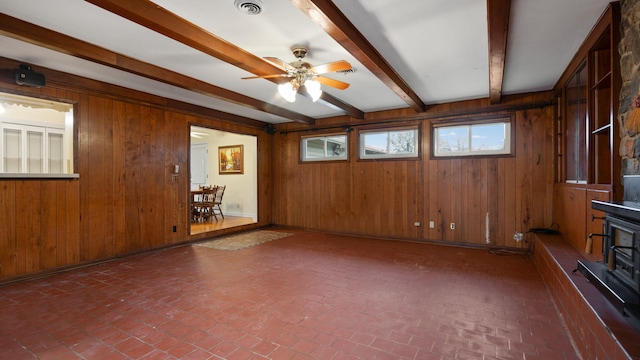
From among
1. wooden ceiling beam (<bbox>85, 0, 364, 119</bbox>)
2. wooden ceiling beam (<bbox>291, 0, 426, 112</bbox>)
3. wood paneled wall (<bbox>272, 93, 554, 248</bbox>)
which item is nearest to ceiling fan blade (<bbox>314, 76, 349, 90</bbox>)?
wooden ceiling beam (<bbox>291, 0, 426, 112</bbox>)

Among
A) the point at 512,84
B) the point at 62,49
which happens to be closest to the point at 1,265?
the point at 62,49

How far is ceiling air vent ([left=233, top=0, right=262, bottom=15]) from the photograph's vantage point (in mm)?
2153

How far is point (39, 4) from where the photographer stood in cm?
218

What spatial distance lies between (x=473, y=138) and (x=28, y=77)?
242 inches

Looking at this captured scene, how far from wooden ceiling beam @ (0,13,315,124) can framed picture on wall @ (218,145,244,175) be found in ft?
12.3

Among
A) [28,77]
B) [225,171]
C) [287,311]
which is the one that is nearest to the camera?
[287,311]

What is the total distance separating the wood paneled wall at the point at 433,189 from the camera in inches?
177

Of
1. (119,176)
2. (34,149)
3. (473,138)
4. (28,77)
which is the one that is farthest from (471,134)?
(34,149)

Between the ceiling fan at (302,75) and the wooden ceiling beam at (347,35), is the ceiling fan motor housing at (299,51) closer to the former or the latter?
the ceiling fan at (302,75)

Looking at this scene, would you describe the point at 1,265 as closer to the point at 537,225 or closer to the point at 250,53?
the point at 250,53

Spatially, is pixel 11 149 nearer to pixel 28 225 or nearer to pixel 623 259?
pixel 28 225

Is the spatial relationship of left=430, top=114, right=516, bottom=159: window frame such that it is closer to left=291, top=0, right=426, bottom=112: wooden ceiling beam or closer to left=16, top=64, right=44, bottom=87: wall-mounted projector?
left=291, top=0, right=426, bottom=112: wooden ceiling beam

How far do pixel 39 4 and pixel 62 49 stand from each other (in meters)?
0.56

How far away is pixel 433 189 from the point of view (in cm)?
520
